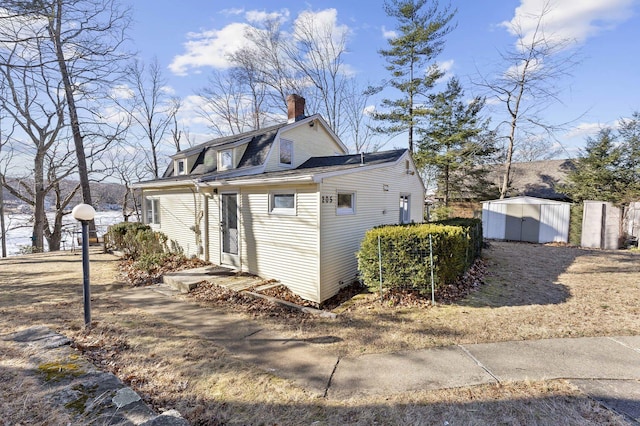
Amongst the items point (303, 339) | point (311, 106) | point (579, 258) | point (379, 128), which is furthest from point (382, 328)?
point (311, 106)

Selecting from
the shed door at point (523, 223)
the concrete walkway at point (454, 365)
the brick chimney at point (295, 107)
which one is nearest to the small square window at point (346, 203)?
the concrete walkway at point (454, 365)

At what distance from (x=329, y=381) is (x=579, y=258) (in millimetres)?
12061

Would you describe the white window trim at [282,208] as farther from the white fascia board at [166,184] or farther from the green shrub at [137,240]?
the green shrub at [137,240]

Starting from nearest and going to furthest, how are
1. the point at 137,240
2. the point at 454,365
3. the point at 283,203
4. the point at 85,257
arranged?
the point at 454,365 < the point at 85,257 < the point at 283,203 < the point at 137,240

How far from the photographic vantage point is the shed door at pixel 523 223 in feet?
50.3

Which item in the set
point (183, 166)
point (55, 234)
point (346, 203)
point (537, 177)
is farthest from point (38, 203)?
point (537, 177)

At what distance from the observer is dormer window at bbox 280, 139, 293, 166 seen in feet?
37.7

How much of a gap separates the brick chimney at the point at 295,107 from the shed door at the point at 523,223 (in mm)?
12850

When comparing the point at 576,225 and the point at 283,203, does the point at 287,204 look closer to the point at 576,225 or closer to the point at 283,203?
the point at 283,203

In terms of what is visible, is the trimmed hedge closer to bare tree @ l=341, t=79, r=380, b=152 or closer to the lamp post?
the lamp post

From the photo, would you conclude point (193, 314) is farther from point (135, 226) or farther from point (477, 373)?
point (135, 226)

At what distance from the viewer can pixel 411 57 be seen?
18.3 meters

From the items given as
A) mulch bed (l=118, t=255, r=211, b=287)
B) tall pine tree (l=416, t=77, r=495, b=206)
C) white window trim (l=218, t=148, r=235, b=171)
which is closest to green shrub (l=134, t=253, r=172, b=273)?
mulch bed (l=118, t=255, r=211, b=287)

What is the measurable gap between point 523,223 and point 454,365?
50.3 feet
